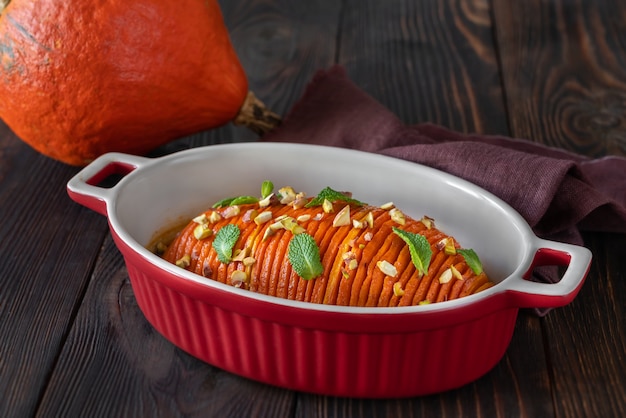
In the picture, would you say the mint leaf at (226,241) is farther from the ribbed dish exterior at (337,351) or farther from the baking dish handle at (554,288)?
the baking dish handle at (554,288)

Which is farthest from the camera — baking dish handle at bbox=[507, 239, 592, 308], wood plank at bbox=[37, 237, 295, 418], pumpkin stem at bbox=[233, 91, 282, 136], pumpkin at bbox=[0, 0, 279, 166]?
pumpkin stem at bbox=[233, 91, 282, 136]

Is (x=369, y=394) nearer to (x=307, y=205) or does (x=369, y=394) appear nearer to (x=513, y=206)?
(x=307, y=205)

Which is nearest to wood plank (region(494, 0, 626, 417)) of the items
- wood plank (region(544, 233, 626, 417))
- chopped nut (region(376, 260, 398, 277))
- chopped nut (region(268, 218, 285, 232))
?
wood plank (region(544, 233, 626, 417))

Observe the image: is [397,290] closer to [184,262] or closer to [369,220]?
[369,220]

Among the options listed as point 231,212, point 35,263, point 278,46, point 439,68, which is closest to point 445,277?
point 231,212

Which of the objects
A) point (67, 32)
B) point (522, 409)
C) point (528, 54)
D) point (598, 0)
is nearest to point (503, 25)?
point (528, 54)

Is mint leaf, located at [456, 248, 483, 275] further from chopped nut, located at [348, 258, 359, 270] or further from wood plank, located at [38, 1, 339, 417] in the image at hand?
wood plank, located at [38, 1, 339, 417]
